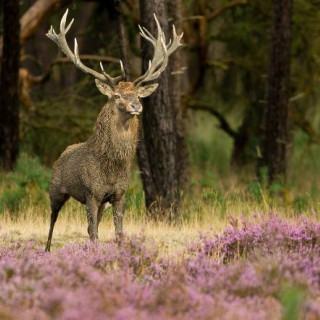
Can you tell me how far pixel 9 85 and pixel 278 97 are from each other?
16.5 ft

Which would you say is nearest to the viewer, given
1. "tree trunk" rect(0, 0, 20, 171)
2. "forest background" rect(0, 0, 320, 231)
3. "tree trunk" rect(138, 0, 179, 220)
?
"tree trunk" rect(138, 0, 179, 220)

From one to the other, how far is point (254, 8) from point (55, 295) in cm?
1576

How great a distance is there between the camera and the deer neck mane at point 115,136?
32.6 ft

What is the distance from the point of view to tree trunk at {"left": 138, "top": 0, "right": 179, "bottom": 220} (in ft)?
43.9

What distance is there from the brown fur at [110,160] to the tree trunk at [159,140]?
3.27m

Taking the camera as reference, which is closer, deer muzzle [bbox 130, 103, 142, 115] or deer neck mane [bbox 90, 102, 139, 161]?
deer muzzle [bbox 130, 103, 142, 115]

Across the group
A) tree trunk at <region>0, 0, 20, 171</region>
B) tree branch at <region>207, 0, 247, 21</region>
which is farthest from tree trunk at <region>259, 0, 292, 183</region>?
tree trunk at <region>0, 0, 20, 171</region>

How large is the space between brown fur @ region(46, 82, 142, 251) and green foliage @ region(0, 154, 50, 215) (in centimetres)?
419

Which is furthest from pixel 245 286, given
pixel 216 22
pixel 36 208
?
pixel 216 22

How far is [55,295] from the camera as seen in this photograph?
6.12 metres

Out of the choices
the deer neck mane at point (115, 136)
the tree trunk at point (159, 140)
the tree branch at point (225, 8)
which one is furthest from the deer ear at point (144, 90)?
the tree branch at point (225, 8)

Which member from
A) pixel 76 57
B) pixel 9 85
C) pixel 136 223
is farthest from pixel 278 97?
pixel 76 57

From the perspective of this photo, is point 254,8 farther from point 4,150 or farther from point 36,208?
point 36,208

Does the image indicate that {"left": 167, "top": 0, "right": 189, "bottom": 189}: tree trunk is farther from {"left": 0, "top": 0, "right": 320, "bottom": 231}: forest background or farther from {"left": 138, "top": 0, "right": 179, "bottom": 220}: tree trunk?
{"left": 138, "top": 0, "right": 179, "bottom": 220}: tree trunk
